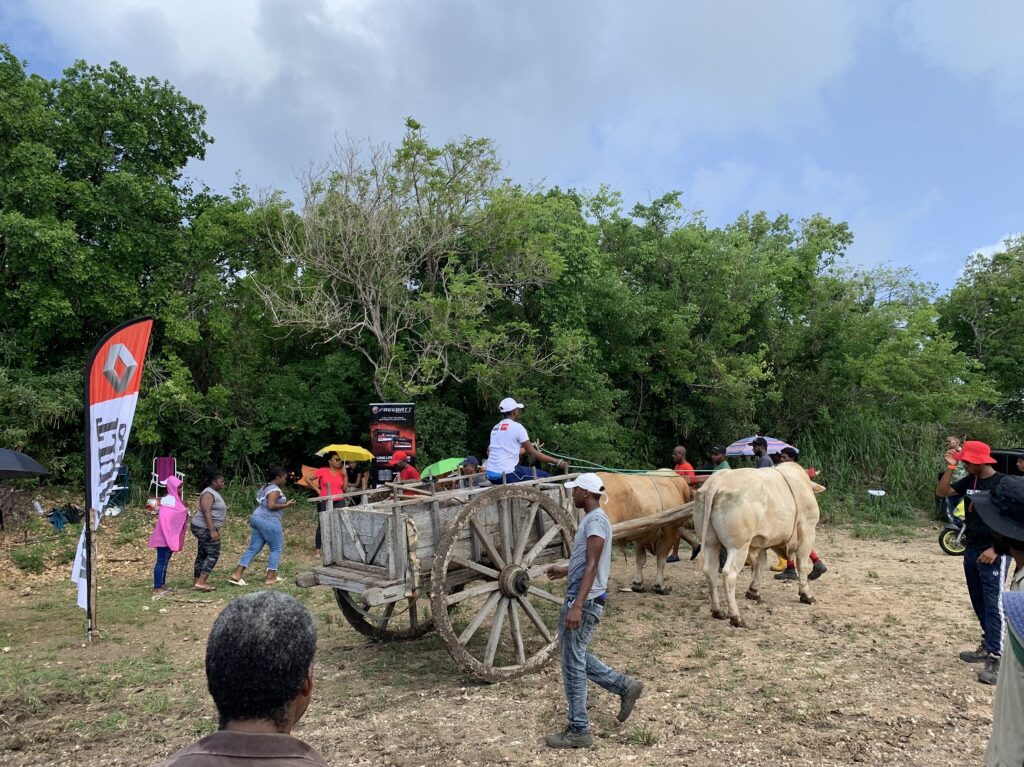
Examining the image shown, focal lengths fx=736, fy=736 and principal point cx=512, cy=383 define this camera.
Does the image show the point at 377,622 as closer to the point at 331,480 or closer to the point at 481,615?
the point at 481,615

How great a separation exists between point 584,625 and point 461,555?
133 cm

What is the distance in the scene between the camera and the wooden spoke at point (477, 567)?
218 inches

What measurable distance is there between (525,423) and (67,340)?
387 inches

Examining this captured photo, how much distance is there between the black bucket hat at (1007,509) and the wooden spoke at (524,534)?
10.6 feet

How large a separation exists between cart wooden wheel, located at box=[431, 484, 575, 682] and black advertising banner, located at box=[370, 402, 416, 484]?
21.7ft

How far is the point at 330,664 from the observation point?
628 centimetres

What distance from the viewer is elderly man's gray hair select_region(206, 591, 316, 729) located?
165 cm

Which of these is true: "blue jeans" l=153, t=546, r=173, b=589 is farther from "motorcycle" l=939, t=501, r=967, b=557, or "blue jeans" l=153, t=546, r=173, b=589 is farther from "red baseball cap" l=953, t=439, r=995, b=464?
"motorcycle" l=939, t=501, r=967, b=557

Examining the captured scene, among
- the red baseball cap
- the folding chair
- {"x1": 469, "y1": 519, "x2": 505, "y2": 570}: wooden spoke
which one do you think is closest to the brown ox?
{"x1": 469, "y1": 519, "x2": 505, "y2": 570}: wooden spoke

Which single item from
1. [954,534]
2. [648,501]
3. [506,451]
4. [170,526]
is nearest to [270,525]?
[170,526]

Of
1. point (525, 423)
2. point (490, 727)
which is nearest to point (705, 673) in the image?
point (490, 727)

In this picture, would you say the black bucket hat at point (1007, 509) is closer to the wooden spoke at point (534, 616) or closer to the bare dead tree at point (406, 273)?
the wooden spoke at point (534, 616)

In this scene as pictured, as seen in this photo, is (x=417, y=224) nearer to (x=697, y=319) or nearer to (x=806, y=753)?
(x=697, y=319)

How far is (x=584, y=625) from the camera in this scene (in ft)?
15.2
